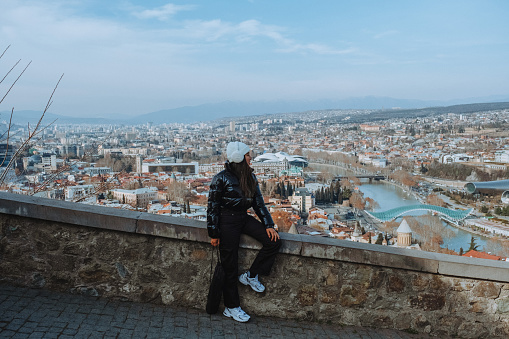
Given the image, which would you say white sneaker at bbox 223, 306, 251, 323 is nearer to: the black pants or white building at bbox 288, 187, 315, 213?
the black pants

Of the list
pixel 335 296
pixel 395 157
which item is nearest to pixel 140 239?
pixel 335 296

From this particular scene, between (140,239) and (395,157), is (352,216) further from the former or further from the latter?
(395,157)

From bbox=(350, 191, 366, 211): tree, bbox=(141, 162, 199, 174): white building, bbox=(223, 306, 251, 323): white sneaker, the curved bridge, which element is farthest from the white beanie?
bbox=(141, 162, 199, 174): white building

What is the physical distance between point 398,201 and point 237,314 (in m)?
35.2

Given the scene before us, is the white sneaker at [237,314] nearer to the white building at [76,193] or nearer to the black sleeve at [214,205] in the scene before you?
the black sleeve at [214,205]

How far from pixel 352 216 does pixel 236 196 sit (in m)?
27.5

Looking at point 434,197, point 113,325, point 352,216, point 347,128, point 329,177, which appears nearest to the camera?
point 113,325

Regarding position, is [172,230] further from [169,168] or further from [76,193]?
[169,168]

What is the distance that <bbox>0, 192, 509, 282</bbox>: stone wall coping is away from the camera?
2781mm

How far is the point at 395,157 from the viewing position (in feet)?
192

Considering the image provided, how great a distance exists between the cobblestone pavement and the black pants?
19 centimetres

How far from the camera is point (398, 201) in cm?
3597

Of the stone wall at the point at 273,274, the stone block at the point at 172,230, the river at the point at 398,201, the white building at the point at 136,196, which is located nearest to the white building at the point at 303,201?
the river at the point at 398,201

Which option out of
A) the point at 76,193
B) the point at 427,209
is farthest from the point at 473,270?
the point at 427,209
